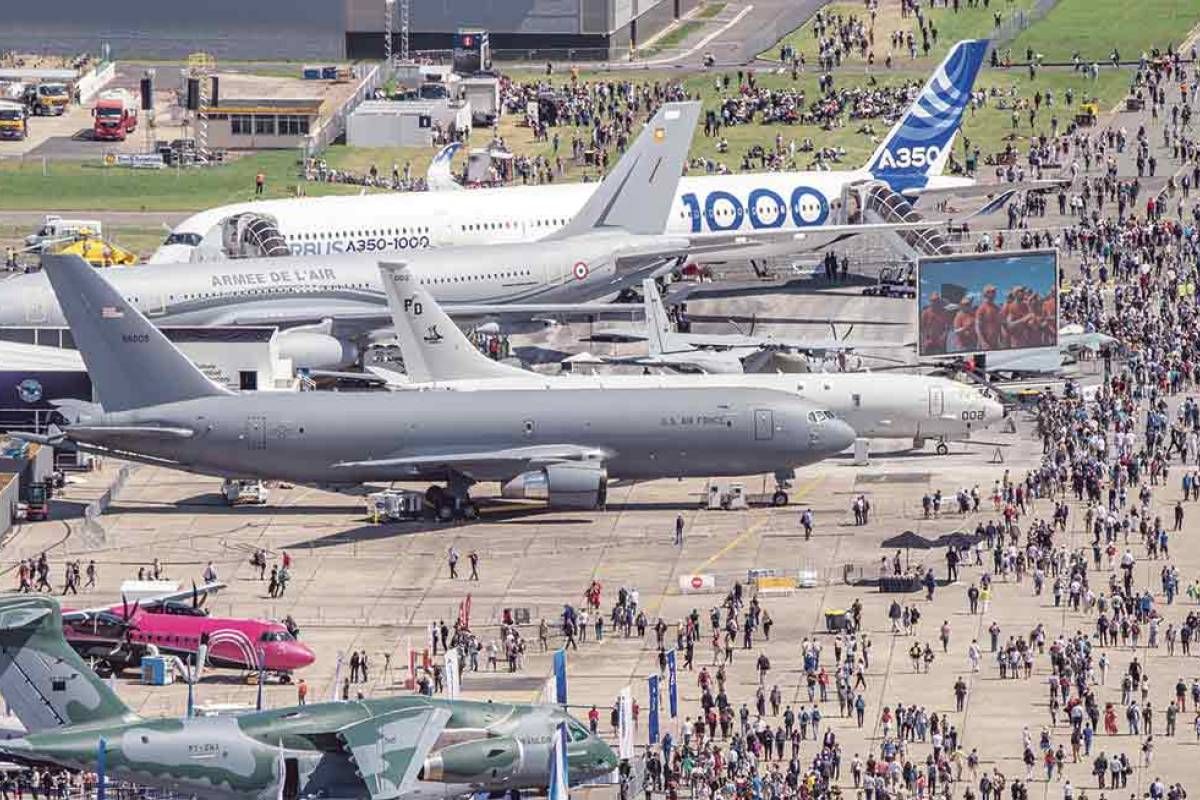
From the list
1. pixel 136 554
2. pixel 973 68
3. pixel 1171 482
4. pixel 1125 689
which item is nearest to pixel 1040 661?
pixel 1125 689

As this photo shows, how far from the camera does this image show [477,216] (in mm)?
163125

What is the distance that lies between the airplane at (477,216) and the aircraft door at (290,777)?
225 feet

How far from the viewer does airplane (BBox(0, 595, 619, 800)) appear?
9000cm

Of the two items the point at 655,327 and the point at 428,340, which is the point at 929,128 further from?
the point at 428,340

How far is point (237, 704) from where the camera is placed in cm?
10919

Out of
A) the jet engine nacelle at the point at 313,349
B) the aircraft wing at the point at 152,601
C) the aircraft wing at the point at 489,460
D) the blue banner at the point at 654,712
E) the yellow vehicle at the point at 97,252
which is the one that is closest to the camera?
the blue banner at the point at 654,712

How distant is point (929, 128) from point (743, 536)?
47213 mm

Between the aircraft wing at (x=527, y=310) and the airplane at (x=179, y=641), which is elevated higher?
the aircraft wing at (x=527, y=310)

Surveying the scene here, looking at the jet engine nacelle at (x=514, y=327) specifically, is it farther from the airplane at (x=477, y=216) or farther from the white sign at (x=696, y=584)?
the white sign at (x=696, y=584)

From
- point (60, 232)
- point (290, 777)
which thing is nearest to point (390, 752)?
point (290, 777)

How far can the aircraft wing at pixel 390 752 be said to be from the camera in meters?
89.8

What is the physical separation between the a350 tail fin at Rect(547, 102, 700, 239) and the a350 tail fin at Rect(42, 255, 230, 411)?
102 feet

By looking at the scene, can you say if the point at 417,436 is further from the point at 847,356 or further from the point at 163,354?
the point at 847,356

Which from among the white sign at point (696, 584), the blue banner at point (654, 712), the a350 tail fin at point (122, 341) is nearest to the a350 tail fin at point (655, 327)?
the a350 tail fin at point (122, 341)
